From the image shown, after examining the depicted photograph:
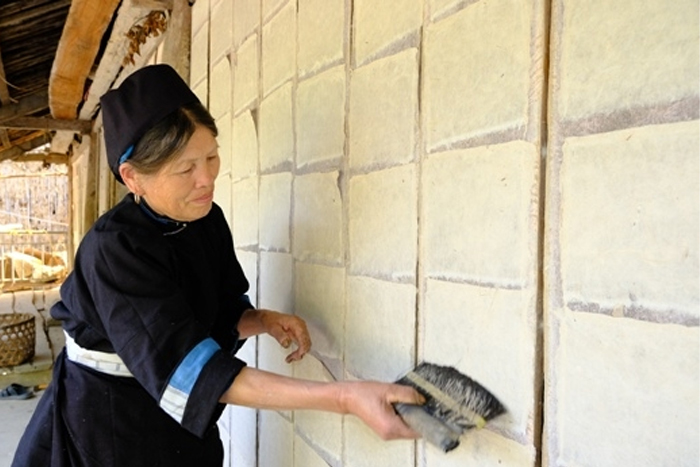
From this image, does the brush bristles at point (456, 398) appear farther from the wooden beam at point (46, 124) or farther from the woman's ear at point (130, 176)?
the wooden beam at point (46, 124)

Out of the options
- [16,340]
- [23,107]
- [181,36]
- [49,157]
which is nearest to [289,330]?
[181,36]

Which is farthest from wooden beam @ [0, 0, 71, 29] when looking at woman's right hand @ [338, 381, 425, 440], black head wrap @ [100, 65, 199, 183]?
woman's right hand @ [338, 381, 425, 440]

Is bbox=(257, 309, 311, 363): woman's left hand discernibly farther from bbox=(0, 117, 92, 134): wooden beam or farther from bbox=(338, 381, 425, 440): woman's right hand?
bbox=(0, 117, 92, 134): wooden beam

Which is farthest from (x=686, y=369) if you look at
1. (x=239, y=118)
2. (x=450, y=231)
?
(x=239, y=118)

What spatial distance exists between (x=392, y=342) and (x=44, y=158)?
11.8 m

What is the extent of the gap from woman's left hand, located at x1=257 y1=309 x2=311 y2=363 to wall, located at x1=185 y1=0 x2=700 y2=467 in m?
0.04

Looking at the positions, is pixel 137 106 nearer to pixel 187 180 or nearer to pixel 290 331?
pixel 187 180

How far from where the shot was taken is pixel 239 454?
6.84 feet

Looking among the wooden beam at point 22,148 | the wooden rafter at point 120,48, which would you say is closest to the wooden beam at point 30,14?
the wooden rafter at point 120,48

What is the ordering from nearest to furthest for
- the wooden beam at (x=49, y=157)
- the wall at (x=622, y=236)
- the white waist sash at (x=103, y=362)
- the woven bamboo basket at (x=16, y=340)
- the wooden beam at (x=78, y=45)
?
1. the wall at (x=622, y=236)
2. the white waist sash at (x=103, y=362)
3. the wooden beam at (x=78, y=45)
4. the woven bamboo basket at (x=16, y=340)
5. the wooden beam at (x=49, y=157)

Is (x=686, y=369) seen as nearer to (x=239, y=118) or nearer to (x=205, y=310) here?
(x=205, y=310)

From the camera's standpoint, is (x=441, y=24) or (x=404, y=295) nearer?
(x=441, y=24)

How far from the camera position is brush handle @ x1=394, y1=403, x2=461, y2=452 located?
0.79 metres

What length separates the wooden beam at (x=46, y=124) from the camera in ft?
20.8
